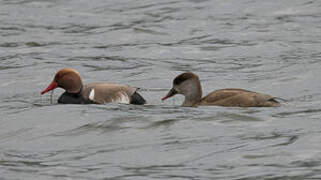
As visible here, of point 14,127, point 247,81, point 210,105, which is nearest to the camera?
point 14,127

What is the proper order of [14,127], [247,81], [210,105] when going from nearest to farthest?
1. [14,127]
2. [210,105]
3. [247,81]

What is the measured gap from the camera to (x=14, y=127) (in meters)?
12.3

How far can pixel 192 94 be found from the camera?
1348cm

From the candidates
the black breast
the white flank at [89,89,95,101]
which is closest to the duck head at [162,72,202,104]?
the white flank at [89,89,95,101]

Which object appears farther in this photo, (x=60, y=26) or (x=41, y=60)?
(x=60, y=26)

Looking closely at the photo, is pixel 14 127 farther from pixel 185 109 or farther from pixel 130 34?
pixel 130 34

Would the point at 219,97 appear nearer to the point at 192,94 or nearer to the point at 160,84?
the point at 192,94

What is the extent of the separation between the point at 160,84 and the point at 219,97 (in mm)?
2708

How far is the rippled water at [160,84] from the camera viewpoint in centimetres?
1016

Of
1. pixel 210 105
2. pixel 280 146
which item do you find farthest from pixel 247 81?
pixel 280 146

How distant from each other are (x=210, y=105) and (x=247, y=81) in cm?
249

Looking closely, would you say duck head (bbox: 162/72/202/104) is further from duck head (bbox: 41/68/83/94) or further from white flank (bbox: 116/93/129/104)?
duck head (bbox: 41/68/83/94)

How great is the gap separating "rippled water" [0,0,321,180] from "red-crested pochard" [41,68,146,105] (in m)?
0.16

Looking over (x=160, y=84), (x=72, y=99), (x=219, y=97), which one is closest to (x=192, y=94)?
(x=219, y=97)
